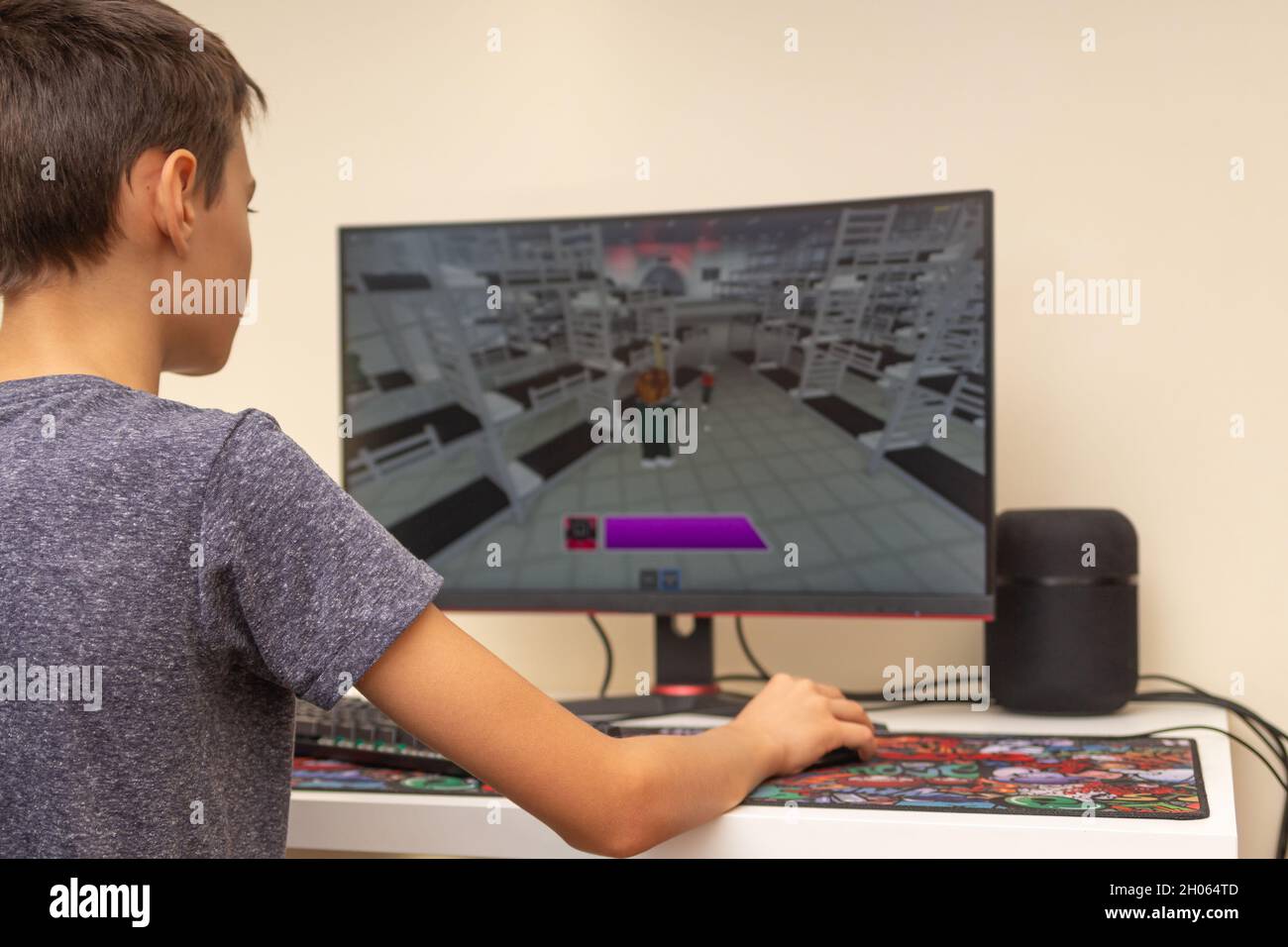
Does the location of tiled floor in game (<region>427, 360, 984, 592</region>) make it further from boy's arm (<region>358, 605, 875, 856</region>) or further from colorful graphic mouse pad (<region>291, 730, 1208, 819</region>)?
boy's arm (<region>358, 605, 875, 856</region>)

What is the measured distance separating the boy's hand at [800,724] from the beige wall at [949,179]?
471mm

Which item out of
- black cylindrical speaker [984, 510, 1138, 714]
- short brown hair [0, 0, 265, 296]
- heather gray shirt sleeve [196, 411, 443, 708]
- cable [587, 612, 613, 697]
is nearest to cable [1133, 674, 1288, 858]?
black cylindrical speaker [984, 510, 1138, 714]

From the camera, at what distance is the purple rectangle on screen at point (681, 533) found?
1298mm

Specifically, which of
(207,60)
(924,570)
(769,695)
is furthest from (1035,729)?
(207,60)

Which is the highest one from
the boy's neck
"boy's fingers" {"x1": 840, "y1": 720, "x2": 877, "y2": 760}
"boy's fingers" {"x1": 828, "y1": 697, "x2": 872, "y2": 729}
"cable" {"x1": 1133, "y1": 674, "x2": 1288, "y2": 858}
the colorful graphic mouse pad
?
the boy's neck

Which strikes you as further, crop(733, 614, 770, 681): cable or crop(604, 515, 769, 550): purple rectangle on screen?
crop(733, 614, 770, 681): cable

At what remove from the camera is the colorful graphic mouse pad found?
0.88 meters

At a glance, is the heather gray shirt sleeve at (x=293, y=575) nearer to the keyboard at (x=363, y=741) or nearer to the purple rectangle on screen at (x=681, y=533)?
the keyboard at (x=363, y=741)

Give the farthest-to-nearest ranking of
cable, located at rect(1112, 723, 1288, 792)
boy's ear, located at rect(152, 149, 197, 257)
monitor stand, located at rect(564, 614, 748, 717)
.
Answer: monitor stand, located at rect(564, 614, 748, 717), cable, located at rect(1112, 723, 1288, 792), boy's ear, located at rect(152, 149, 197, 257)

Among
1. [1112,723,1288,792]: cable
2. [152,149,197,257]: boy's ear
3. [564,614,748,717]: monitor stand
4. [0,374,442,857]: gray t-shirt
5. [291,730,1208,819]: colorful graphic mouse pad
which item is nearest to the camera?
[0,374,442,857]: gray t-shirt

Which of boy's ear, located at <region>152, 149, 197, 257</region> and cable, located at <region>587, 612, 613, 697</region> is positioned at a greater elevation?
boy's ear, located at <region>152, 149, 197, 257</region>
